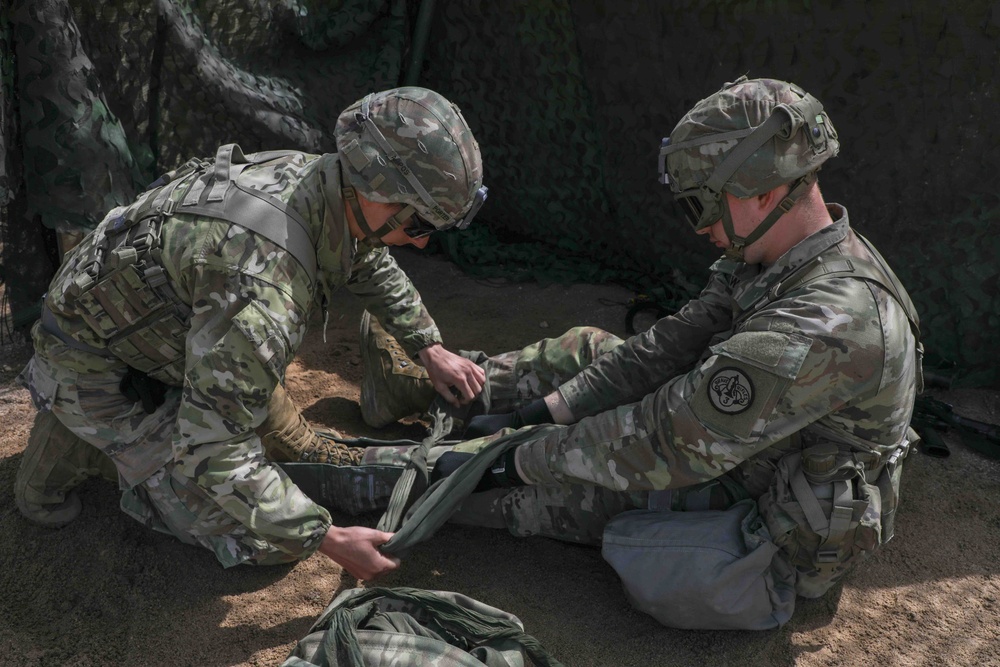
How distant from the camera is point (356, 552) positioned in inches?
125

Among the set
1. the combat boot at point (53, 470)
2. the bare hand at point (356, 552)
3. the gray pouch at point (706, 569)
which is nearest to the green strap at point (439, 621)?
the bare hand at point (356, 552)

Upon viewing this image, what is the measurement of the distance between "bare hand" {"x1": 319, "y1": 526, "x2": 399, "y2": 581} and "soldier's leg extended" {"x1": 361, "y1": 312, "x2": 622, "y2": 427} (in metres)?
0.97

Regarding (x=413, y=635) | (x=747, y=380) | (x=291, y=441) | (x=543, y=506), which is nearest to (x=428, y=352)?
(x=291, y=441)

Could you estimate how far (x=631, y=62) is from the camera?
203 inches

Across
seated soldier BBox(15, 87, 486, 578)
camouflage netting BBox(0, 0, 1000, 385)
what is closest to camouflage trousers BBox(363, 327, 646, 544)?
seated soldier BBox(15, 87, 486, 578)

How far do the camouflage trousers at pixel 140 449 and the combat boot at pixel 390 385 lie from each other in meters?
1.01

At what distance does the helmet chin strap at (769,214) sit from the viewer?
3.02 m

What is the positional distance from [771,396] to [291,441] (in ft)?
6.38

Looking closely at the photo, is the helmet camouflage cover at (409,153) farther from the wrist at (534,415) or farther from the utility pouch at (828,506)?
the utility pouch at (828,506)

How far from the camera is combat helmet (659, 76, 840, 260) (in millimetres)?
2908

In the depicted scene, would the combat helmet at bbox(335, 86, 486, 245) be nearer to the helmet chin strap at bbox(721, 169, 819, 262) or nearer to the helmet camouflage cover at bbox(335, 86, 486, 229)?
the helmet camouflage cover at bbox(335, 86, 486, 229)

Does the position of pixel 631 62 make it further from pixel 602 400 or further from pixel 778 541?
pixel 778 541

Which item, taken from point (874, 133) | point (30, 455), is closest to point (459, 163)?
point (30, 455)

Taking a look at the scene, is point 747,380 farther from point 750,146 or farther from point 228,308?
point 228,308
